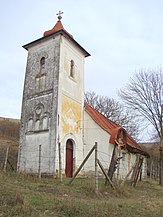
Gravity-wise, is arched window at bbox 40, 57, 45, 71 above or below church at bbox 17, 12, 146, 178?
above

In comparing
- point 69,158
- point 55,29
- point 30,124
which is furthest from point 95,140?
point 55,29

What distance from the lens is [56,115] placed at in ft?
61.3

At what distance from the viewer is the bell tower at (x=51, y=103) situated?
18594 mm

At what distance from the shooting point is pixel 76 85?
21984 mm

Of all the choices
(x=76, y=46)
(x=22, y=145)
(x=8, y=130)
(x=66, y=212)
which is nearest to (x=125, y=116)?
(x=8, y=130)

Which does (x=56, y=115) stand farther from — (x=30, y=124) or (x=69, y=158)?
(x=69, y=158)

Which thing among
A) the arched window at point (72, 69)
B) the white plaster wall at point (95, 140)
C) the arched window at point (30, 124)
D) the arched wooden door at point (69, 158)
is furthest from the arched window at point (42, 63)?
the arched wooden door at point (69, 158)

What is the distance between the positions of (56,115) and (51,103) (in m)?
1.12

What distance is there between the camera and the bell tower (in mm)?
18594

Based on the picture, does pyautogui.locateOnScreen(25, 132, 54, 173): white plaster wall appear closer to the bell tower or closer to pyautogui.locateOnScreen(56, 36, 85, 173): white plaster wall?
the bell tower

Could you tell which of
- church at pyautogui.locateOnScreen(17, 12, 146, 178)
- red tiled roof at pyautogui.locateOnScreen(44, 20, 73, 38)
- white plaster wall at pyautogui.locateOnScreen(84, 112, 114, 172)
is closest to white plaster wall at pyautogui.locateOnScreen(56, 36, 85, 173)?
church at pyautogui.locateOnScreen(17, 12, 146, 178)

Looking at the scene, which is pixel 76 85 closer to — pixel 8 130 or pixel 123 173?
pixel 123 173

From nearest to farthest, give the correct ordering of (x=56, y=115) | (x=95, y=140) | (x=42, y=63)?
(x=56, y=115) < (x=95, y=140) < (x=42, y=63)

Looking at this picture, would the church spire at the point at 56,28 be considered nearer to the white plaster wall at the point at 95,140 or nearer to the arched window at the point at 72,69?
the arched window at the point at 72,69
